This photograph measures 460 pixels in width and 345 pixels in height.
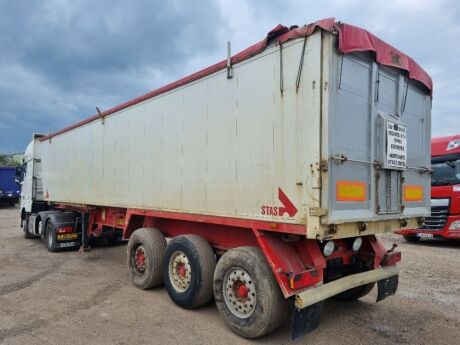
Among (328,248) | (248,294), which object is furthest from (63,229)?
(328,248)

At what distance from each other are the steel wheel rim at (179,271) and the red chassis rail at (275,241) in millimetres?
459

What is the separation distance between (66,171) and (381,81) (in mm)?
8537

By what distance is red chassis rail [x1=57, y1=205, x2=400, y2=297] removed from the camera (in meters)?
4.07

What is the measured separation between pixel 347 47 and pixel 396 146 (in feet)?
4.96

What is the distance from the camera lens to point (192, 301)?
5.20 m

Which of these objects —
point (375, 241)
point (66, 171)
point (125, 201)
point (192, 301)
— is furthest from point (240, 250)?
point (66, 171)

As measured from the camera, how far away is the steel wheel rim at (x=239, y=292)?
4359 mm

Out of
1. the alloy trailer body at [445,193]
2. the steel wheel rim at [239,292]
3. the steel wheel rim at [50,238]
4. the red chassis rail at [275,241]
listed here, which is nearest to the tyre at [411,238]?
the alloy trailer body at [445,193]

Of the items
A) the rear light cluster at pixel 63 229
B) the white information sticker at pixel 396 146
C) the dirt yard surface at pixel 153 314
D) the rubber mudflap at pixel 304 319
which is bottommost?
the dirt yard surface at pixel 153 314

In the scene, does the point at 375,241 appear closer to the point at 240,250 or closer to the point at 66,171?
the point at 240,250

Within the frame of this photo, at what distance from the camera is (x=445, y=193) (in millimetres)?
11109

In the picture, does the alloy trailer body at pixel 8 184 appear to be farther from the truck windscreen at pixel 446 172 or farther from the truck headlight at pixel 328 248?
the truck headlight at pixel 328 248

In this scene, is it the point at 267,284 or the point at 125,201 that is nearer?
the point at 267,284

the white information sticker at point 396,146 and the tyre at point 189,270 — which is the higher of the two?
the white information sticker at point 396,146
